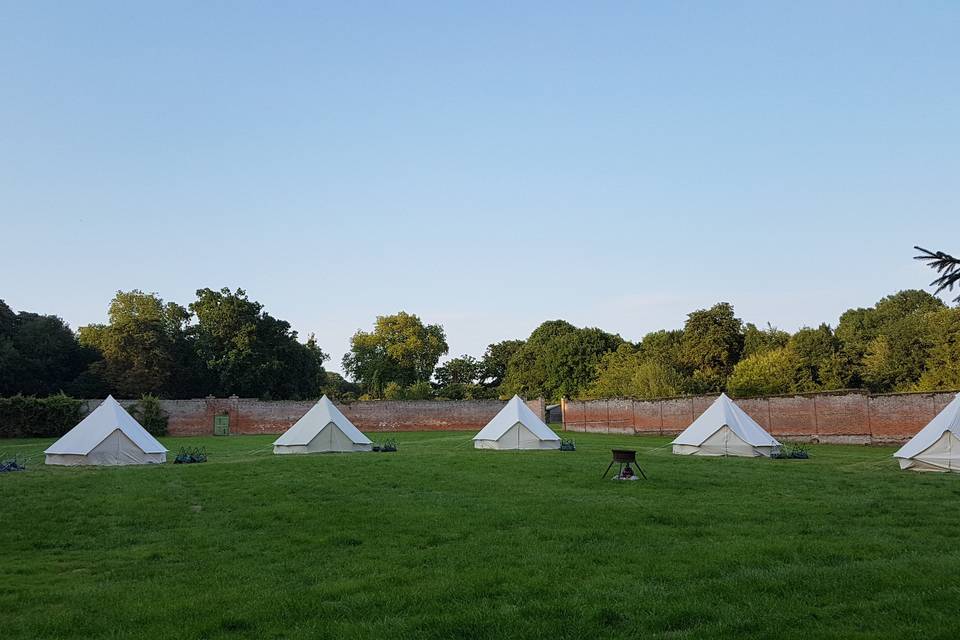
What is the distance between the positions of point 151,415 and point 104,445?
20.8m

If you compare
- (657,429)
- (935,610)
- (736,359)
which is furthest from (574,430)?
(935,610)

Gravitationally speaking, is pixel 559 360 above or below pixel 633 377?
above

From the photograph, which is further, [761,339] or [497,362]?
[497,362]

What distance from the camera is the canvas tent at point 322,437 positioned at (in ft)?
80.1

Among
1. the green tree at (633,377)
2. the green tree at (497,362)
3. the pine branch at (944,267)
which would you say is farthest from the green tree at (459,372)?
the pine branch at (944,267)

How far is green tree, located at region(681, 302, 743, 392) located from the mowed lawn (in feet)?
143

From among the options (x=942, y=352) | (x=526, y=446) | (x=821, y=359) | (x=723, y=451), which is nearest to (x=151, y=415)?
(x=526, y=446)

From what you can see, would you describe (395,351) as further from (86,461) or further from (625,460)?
(625,460)

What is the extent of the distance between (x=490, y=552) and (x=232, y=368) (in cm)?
4569

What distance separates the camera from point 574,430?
43.7 m

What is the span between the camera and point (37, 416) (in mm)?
39625

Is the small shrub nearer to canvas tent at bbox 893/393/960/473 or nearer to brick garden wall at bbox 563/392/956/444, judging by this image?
canvas tent at bbox 893/393/960/473

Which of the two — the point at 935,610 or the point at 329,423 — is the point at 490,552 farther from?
the point at 329,423

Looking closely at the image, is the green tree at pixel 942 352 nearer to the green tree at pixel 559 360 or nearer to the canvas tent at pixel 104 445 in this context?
the green tree at pixel 559 360
